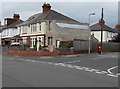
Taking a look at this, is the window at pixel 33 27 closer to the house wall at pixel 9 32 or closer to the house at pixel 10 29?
the house wall at pixel 9 32

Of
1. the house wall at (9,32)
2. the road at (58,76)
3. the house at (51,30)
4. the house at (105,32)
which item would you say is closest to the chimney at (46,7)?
the house at (51,30)

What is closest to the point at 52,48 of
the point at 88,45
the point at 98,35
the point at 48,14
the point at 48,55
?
the point at 48,55

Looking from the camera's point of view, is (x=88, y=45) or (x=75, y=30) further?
(x=75, y=30)

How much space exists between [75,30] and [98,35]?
77.6ft

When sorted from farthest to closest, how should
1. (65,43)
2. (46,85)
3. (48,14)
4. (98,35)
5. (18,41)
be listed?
1. (98,35)
2. (18,41)
3. (48,14)
4. (65,43)
5. (46,85)

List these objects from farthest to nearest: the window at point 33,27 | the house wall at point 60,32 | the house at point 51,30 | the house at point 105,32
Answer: the house at point 105,32, the window at point 33,27, the house at point 51,30, the house wall at point 60,32

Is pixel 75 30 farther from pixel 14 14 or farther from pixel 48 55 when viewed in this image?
pixel 14 14

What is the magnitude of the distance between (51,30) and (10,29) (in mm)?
20758

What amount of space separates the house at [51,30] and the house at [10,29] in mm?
10166

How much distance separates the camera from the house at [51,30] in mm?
43072

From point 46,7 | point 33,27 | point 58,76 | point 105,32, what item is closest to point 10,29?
point 46,7

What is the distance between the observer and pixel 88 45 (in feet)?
128

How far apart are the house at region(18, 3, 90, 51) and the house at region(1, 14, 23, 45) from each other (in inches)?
400

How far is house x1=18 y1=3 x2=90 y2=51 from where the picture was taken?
43.1 m
